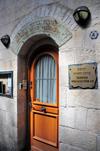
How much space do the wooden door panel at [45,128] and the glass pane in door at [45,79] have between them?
0.34 meters

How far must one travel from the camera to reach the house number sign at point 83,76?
6.42ft

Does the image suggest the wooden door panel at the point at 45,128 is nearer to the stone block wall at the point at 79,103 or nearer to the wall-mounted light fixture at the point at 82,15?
the stone block wall at the point at 79,103

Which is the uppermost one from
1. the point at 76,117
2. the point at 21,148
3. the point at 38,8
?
the point at 38,8

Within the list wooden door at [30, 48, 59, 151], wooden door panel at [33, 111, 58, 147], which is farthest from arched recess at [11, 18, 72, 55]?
wooden door panel at [33, 111, 58, 147]

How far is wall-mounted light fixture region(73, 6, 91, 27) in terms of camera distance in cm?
193

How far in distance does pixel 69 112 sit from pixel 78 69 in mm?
733

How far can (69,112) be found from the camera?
217 centimetres

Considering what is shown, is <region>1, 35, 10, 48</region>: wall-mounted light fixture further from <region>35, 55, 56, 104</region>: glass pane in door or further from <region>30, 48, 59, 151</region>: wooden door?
<region>35, 55, 56, 104</region>: glass pane in door

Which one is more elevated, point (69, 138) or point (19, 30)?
point (19, 30)

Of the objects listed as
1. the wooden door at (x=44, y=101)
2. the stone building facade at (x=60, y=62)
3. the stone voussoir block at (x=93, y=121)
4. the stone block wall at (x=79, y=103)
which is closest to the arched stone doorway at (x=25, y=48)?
the stone building facade at (x=60, y=62)

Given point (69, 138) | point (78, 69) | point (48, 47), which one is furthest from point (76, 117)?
point (48, 47)

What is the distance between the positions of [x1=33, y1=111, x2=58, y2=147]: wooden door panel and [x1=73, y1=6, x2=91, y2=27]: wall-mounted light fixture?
184cm

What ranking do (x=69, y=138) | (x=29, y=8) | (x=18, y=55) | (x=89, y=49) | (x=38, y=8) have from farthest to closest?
(x=18, y=55) < (x=29, y=8) < (x=38, y=8) < (x=69, y=138) < (x=89, y=49)

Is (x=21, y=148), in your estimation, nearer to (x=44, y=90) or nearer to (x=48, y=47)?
(x=44, y=90)
